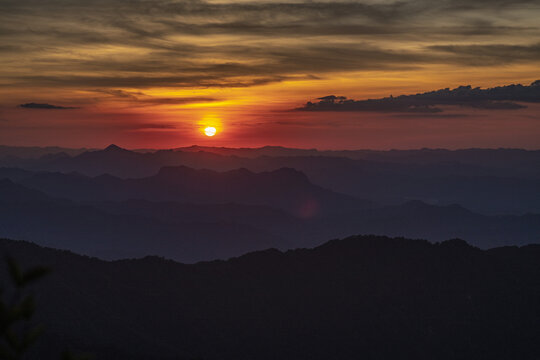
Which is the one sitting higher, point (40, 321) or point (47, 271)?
point (47, 271)

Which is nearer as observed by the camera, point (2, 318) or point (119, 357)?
point (2, 318)

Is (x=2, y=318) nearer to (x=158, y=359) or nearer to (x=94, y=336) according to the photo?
(x=158, y=359)

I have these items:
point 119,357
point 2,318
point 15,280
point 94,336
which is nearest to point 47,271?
point 15,280

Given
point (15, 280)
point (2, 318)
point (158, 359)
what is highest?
point (15, 280)

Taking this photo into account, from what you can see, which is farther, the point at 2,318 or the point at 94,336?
the point at 94,336

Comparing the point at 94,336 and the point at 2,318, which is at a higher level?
the point at 2,318

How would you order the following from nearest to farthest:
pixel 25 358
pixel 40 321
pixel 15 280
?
pixel 15 280 → pixel 25 358 → pixel 40 321

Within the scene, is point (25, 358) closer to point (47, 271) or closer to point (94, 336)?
point (94, 336)

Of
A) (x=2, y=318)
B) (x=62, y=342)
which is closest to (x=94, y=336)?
(x=62, y=342)

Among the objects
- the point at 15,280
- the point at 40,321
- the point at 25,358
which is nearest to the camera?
the point at 15,280
